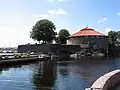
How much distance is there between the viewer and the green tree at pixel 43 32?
139 metres

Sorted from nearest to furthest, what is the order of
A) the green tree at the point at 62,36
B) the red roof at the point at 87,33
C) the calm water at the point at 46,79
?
the calm water at the point at 46,79 → the green tree at the point at 62,36 → the red roof at the point at 87,33

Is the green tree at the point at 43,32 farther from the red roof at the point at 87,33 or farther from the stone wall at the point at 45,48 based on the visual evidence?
the red roof at the point at 87,33

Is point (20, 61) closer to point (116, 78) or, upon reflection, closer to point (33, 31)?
point (116, 78)

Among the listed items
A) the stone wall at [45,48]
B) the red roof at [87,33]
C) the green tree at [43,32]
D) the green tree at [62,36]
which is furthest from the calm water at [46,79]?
the red roof at [87,33]

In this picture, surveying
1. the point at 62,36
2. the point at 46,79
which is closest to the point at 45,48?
the point at 62,36

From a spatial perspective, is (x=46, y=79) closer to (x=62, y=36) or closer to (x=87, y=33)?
(x=62, y=36)

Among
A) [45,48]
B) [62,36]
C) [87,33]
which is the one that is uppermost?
[87,33]

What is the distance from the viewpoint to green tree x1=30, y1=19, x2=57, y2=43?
139 m

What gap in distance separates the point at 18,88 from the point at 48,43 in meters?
109

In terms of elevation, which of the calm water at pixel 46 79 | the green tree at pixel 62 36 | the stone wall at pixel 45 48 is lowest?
the calm water at pixel 46 79

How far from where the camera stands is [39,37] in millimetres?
138875

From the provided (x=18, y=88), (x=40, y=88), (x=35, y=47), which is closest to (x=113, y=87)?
(x=40, y=88)

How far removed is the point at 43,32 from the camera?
13950 cm

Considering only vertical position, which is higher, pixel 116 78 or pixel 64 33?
pixel 64 33
